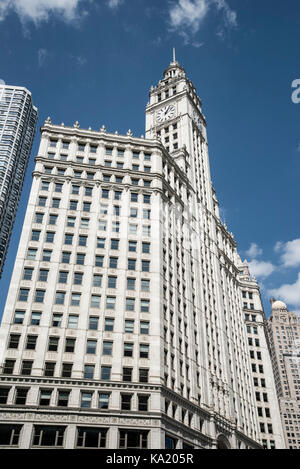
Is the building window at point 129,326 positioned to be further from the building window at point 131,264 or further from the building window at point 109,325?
A: the building window at point 131,264

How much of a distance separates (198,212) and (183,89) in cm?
3384

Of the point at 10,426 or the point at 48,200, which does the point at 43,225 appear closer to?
the point at 48,200

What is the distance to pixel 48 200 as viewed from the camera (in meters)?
63.2

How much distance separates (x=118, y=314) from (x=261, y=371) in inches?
1932

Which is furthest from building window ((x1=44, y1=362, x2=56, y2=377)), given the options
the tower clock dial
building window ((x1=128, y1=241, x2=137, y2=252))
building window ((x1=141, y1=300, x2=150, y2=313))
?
the tower clock dial

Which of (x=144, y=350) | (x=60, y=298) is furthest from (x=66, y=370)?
(x=144, y=350)

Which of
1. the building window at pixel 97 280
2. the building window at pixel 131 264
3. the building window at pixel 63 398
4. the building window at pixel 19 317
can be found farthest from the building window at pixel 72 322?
the building window at pixel 131 264

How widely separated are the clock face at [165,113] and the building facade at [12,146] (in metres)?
55.0

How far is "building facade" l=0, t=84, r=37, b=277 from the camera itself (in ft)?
411

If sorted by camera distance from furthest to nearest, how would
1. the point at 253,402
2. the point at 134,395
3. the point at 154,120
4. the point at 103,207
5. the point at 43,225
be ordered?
the point at 154,120 < the point at 253,402 < the point at 103,207 < the point at 43,225 < the point at 134,395

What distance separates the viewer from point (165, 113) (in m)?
97.1

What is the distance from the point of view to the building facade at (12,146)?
411 ft
